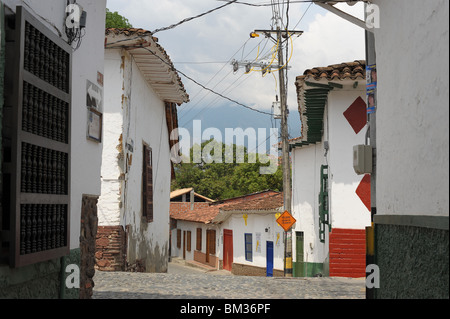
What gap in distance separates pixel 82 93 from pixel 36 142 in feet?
5.97

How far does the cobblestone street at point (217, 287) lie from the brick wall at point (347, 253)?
1.32ft

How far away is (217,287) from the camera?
32.3 ft

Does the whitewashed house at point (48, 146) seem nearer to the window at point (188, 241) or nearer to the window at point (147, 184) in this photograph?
the window at point (147, 184)

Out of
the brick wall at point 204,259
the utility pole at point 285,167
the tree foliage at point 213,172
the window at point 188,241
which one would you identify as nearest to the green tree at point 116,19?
the utility pole at point 285,167

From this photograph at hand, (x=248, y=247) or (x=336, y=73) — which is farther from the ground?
(x=336, y=73)

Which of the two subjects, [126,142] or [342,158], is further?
[342,158]

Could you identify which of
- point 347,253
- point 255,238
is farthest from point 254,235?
point 347,253

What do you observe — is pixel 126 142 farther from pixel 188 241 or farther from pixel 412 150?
pixel 188 241

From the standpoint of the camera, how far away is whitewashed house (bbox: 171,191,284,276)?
24484 millimetres

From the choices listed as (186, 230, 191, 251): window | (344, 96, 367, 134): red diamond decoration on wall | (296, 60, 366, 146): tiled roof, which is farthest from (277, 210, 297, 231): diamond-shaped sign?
(186, 230, 191, 251): window

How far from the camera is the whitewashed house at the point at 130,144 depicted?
11.2 meters

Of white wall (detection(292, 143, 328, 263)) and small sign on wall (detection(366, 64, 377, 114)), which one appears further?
white wall (detection(292, 143, 328, 263))

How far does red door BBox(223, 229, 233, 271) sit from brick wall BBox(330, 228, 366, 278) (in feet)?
56.1

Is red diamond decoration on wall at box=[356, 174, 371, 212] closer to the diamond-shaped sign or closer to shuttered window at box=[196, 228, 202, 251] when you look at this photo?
the diamond-shaped sign
